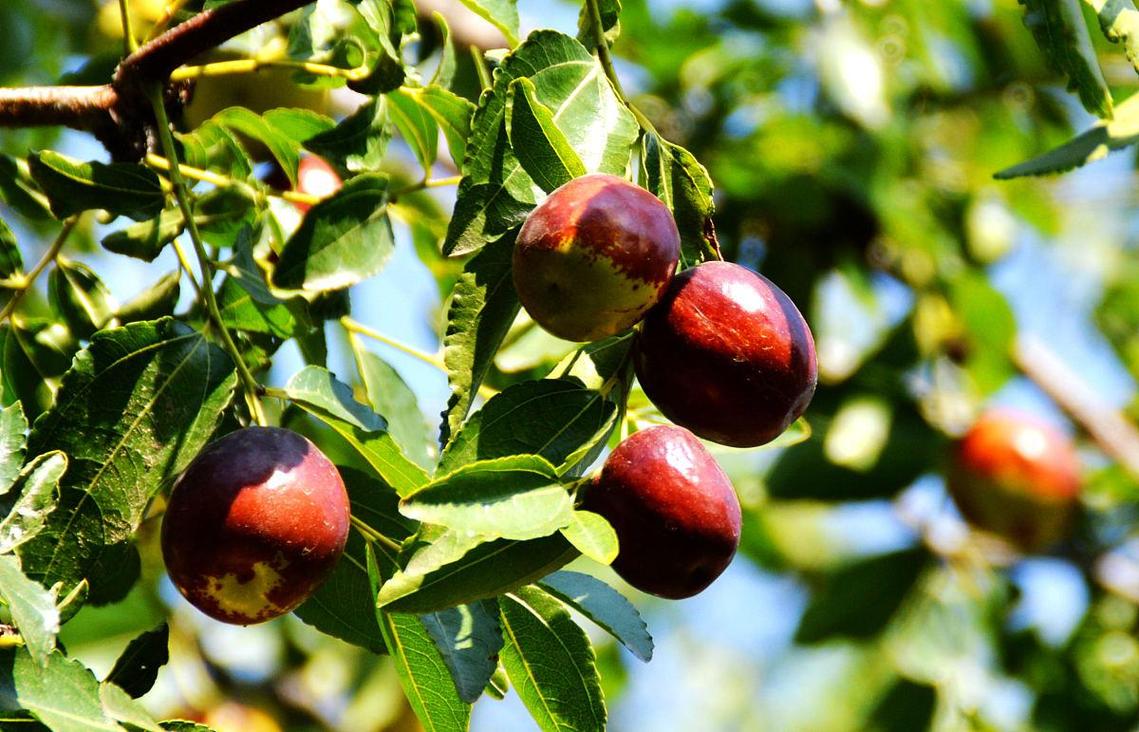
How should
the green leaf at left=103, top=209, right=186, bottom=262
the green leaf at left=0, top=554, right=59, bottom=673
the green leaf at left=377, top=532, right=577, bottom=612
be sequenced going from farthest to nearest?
the green leaf at left=103, top=209, right=186, bottom=262
the green leaf at left=377, top=532, right=577, bottom=612
the green leaf at left=0, top=554, right=59, bottom=673

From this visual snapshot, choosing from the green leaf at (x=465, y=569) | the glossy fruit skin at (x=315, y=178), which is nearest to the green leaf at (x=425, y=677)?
the green leaf at (x=465, y=569)

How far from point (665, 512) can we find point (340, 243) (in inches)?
22.7

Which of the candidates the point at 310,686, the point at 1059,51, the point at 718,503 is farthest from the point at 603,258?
the point at 310,686

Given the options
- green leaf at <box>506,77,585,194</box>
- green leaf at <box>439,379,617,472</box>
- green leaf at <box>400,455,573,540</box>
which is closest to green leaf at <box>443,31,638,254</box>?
green leaf at <box>506,77,585,194</box>

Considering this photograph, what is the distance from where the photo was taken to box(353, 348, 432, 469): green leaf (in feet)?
6.70

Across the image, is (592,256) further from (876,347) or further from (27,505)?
(876,347)

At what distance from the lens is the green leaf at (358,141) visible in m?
1.87

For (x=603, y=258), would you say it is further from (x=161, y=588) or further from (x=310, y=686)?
(x=310, y=686)

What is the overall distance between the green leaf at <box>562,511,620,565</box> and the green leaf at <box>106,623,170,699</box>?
52cm

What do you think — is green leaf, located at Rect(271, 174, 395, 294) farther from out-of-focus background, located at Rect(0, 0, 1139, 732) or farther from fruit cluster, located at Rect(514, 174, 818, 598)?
out-of-focus background, located at Rect(0, 0, 1139, 732)

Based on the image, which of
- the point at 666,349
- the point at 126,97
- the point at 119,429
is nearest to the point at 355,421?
the point at 119,429

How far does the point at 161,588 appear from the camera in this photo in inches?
160

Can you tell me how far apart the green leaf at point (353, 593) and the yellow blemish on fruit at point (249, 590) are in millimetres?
226

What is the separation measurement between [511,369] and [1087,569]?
3118mm
